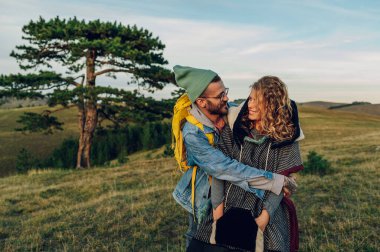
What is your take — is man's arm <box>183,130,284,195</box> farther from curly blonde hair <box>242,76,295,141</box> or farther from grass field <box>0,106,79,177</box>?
grass field <box>0,106,79,177</box>

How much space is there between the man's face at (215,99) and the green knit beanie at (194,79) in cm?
7

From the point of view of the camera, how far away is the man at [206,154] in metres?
2.52

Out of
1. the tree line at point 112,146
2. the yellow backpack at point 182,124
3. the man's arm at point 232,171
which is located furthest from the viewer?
the tree line at point 112,146

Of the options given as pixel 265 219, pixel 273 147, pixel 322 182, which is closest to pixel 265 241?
pixel 265 219

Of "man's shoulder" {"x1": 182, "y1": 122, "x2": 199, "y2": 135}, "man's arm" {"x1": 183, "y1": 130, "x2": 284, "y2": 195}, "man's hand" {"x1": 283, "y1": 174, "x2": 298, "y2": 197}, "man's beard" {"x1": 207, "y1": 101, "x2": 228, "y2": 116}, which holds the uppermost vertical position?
"man's beard" {"x1": 207, "y1": 101, "x2": 228, "y2": 116}

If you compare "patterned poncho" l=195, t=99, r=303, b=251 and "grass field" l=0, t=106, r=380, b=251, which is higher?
"patterned poncho" l=195, t=99, r=303, b=251

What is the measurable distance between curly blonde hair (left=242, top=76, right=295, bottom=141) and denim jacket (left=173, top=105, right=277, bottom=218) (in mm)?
281

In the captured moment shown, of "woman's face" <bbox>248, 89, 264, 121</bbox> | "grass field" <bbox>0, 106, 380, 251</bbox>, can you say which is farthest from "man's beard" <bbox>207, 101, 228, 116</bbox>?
"grass field" <bbox>0, 106, 380, 251</bbox>

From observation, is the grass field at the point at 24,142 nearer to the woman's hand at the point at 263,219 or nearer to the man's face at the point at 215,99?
the man's face at the point at 215,99

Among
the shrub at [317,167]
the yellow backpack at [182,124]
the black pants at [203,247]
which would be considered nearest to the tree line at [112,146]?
the shrub at [317,167]

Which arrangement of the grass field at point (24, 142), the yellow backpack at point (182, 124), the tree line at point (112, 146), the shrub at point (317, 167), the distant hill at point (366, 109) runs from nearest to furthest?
1. the yellow backpack at point (182, 124)
2. the shrub at point (317, 167)
3. the tree line at point (112, 146)
4. the grass field at point (24, 142)
5. the distant hill at point (366, 109)

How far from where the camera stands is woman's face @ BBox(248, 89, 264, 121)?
2594mm

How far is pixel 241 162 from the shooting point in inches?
105

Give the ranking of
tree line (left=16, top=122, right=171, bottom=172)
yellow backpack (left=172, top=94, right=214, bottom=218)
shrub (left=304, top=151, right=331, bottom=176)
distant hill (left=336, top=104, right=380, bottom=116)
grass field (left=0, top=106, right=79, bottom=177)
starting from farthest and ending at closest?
distant hill (left=336, top=104, right=380, bottom=116), grass field (left=0, top=106, right=79, bottom=177), tree line (left=16, top=122, right=171, bottom=172), shrub (left=304, top=151, right=331, bottom=176), yellow backpack (left=172, top=94, right=214, bottom=218)
